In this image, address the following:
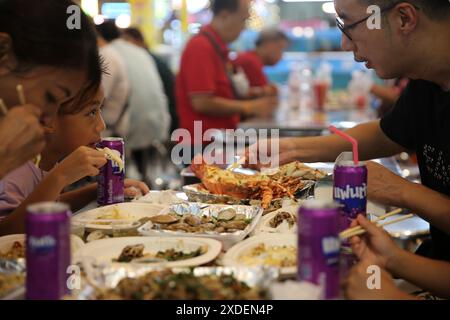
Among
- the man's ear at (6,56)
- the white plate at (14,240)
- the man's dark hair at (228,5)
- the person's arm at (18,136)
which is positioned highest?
the man's dark hair at (228,5)

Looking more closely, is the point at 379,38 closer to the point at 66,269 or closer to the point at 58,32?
the point at 58,32

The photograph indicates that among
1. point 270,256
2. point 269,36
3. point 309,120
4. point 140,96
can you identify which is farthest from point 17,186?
point 269,36

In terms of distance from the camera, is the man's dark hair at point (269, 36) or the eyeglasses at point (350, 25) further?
the man's dark hair at point (269, 36)

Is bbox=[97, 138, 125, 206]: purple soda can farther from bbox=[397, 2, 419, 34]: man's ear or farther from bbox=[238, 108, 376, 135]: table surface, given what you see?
bbox=[238, 108, 376, 135]: table surface

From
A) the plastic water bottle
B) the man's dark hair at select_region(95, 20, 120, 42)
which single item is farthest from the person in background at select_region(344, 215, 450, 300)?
the plastic water bottle

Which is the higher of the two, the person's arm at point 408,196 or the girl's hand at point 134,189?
the person's arm at point 408,196

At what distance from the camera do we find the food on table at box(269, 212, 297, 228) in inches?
80.8

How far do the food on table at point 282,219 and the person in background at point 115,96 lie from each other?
355cm

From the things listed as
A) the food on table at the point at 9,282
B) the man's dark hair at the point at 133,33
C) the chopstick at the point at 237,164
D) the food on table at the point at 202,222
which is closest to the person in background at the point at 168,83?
the man's dark hair at the point at 133,33

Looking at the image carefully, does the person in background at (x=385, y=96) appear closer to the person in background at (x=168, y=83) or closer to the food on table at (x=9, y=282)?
the person in background at (x=168, y=83)

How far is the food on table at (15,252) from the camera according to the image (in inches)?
68.0

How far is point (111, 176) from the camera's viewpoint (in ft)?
7.76

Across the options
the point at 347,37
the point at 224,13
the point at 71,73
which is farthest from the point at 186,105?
the point at 71,73

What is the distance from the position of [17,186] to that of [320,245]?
132cm
